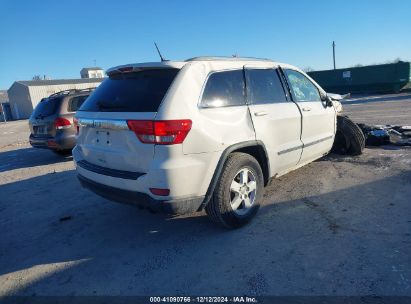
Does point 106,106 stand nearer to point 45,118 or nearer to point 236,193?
point 236,193

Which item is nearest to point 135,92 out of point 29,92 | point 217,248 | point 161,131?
point 161,131

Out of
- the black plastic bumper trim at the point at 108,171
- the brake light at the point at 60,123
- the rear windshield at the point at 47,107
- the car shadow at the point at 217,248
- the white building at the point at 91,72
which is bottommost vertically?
the car shadow at the point at 217,248

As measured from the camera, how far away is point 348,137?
654cm

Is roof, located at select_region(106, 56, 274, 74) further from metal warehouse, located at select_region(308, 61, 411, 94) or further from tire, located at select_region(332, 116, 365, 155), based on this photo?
metal warehouse, located at select_region(308, 61, 411, 94)

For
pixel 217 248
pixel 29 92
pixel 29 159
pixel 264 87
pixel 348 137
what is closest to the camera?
pixel 217 248

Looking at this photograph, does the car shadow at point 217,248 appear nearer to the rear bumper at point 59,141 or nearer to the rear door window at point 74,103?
the rear bumper at point 59,141

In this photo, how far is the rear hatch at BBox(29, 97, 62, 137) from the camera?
316 inches

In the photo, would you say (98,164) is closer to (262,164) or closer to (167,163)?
(167,163)

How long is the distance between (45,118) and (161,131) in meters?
6.02

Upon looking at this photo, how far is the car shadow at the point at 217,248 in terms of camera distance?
9.66ft

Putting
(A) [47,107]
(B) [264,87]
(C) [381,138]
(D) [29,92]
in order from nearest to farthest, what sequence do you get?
(B) [264,87]
(C) [381,138]
(A) [47,107]
(D) [29,92]

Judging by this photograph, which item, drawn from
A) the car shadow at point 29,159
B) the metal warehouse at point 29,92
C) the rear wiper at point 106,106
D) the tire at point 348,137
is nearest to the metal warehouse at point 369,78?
the tire at point 348,137

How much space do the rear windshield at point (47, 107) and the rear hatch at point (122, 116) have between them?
4.65 metres

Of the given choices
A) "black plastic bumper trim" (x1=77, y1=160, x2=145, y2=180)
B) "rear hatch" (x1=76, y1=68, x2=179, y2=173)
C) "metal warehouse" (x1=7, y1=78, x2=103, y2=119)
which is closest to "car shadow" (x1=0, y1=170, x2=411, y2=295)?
"black plastic bumper trim" (x1=77, y1=160, x2=145, y2=180)
